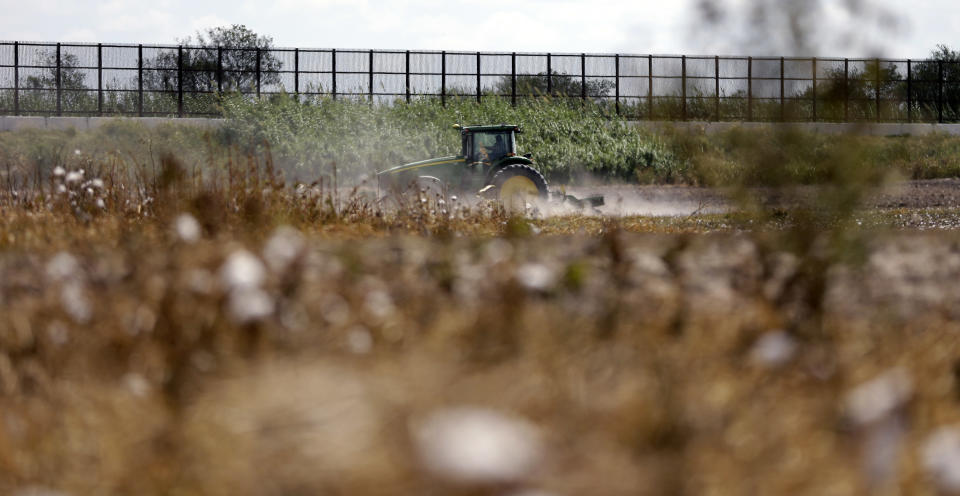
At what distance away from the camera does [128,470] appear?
2289 millimetres

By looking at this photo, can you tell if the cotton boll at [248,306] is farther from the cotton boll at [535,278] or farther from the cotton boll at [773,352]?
the cotton boll at [773,352]

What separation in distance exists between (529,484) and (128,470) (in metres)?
1.11

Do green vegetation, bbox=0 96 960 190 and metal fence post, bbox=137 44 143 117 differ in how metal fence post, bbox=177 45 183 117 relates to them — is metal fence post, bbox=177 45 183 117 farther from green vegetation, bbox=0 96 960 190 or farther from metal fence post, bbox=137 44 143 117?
green vegetation, bbox=0 96 960 190

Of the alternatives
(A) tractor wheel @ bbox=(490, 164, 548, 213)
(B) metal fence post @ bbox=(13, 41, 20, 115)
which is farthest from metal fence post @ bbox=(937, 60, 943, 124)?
(B) metal fence post @ bbox=(13, 41, 20, 115)

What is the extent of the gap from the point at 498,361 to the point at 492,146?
1264 centimetres

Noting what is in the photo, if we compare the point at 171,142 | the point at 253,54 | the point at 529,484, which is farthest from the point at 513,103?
the point at 529,484

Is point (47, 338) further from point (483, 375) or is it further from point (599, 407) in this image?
point (599, 407)

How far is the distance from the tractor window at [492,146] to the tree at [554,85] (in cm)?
1620

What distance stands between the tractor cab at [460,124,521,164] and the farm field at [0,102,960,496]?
32.4ft

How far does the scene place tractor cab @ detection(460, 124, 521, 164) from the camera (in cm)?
1521

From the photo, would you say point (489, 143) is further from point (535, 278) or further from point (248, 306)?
point (248, 306)

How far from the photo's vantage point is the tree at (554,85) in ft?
103

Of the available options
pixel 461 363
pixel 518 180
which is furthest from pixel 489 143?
pixel 461 363

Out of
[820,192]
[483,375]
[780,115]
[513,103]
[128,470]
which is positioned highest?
[513,103]
